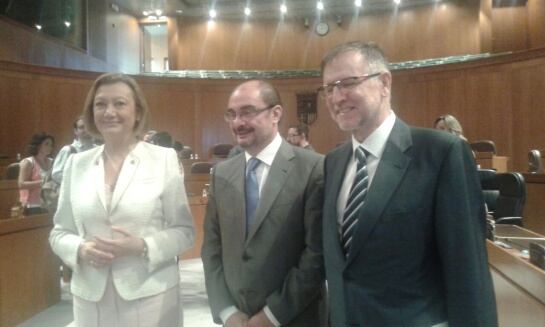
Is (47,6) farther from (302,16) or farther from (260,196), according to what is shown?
(260,196)

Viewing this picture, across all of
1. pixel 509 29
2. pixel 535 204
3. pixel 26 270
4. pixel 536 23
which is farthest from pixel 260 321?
pixel 509 29

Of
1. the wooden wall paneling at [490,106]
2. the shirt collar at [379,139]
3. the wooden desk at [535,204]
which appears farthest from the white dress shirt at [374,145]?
the wooden wall paneling at [490,106]

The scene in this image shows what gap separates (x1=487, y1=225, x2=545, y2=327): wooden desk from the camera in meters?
1.45

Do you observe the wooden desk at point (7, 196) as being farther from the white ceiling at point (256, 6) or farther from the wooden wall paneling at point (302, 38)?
the wooden wall paneling at point (302, 38)

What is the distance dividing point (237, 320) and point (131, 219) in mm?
496

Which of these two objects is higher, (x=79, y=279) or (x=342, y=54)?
(x=342, y=54)

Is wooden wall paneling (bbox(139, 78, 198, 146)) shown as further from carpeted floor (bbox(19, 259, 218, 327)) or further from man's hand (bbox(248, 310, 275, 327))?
man's hand (bbox(248, 310, 275, 327))

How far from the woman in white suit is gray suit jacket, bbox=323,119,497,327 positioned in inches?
25.9

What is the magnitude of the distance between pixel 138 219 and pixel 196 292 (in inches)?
110

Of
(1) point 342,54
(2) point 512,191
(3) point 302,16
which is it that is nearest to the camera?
(1) point 342,54

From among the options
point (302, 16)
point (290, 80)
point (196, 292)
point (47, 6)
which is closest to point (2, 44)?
point (47, 6)

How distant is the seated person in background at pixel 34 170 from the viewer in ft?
13.8

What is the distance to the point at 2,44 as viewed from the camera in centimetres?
843

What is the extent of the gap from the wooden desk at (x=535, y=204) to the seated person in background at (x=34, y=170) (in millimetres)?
5040
